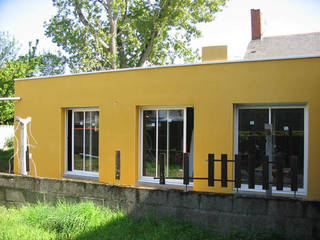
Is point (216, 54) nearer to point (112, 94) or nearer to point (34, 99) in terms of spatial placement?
point (112, 94)

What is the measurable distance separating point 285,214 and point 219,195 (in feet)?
3.15

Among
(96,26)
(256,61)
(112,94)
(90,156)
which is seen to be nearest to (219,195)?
(256,61)

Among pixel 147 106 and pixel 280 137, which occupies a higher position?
pixel 147 106

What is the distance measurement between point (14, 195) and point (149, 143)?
3.66m

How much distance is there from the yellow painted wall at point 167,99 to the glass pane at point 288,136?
13.0 inches

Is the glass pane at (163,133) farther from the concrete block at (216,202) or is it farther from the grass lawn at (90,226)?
the concrete block at (216,202)

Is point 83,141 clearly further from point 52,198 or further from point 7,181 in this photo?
point 52,198

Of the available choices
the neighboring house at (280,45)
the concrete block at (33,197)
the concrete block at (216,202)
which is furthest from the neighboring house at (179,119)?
the neighboring house at (280,45)

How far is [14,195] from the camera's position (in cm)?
661

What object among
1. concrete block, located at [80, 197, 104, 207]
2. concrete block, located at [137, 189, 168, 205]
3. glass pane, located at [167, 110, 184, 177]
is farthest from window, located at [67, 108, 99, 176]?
concrete block, located at [137, 189, 168, 205]

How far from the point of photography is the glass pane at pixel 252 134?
7.68 metres

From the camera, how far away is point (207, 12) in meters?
21.8

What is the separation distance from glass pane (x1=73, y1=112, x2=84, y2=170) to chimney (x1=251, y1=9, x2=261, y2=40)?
1398cm

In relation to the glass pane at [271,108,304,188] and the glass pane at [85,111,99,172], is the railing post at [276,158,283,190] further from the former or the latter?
the glass pane at [85,111,99,172]
